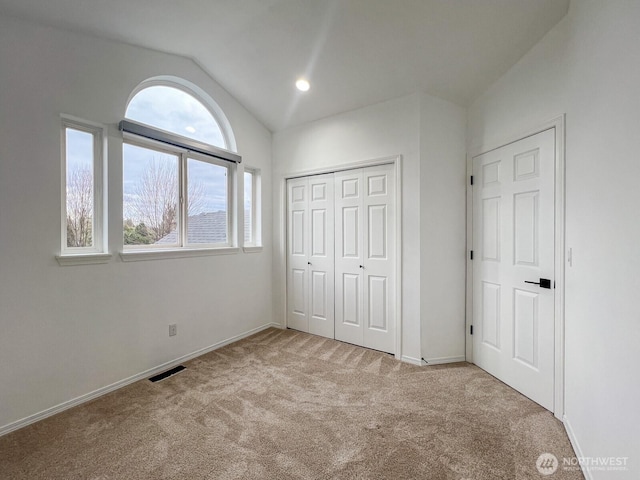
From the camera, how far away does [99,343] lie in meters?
2.31

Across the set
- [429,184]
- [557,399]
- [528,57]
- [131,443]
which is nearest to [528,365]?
[557,399]

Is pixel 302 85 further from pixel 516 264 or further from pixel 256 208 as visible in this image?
pixel 516 264

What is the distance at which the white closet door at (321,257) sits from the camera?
138 inches

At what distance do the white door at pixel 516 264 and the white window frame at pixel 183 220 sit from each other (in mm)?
2658

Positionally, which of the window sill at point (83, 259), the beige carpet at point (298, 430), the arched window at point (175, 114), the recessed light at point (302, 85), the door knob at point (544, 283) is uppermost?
the recessed light at point (302, 85)

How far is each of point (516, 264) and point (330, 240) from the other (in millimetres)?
1868

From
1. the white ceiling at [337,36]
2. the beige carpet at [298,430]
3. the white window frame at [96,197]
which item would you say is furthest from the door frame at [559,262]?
the white window frame at [96,197]

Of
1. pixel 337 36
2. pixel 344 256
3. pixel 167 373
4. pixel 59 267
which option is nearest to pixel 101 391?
pixel 167 373

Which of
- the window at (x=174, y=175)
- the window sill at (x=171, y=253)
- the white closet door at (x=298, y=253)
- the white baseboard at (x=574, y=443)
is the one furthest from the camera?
the white closet door at (x=298, y=253)

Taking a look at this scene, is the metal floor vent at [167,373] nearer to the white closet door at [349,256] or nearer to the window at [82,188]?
the window at [82,188]

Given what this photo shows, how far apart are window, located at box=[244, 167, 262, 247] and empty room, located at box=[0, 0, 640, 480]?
14cm

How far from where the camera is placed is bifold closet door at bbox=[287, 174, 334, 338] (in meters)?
3.53

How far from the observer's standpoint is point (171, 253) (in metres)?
2.82

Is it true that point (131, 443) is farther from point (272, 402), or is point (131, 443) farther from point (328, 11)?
point (328, 11)
